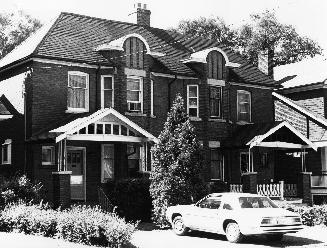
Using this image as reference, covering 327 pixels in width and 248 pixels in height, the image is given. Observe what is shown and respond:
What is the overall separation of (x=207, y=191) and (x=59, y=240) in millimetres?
8094

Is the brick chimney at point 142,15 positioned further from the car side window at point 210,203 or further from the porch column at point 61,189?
the car side window at point 210,203

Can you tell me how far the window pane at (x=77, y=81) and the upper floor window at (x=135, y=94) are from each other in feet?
7.34

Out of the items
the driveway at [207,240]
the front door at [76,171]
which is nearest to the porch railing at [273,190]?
the driveway at [207,240]

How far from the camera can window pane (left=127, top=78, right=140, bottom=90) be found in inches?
1078

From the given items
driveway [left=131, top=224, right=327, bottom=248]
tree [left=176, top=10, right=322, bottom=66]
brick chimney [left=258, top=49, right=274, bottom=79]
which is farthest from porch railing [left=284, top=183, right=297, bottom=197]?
tree [left=176, top=10, right=322, bottom=66]

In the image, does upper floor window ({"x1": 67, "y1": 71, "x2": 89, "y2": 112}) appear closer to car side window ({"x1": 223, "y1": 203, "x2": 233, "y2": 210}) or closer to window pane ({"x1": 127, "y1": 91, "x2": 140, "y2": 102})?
window pane ({"x1": 127, "y1": 91, "x2": 140, "y2": 102})

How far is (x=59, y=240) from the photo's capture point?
616 inches

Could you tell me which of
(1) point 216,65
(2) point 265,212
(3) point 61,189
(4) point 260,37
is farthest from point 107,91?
(4) point 260,37

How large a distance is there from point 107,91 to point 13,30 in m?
21.9

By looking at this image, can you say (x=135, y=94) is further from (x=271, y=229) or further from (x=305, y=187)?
(x=271, y=229)

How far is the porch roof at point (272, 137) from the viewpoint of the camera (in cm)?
2802

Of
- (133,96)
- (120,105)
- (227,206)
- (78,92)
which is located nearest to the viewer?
(227,206)

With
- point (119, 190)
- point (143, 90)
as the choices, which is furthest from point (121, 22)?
point (119, 190)

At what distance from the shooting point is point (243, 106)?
106 feet
